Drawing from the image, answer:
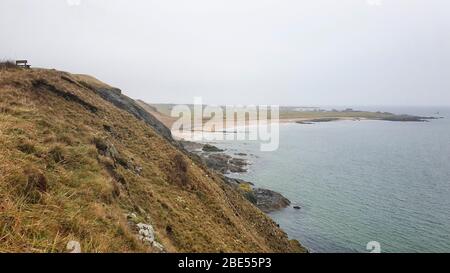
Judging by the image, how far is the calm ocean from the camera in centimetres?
3466

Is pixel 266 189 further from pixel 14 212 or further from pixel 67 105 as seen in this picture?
pixel 14 212

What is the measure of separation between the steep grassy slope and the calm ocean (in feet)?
49.7

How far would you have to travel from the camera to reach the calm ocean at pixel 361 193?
34.7 meters

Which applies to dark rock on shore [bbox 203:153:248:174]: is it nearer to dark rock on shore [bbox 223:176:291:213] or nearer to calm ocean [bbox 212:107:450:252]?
calm ocean [bbox 212:107:450:252]

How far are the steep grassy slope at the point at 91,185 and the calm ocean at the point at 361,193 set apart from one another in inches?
596

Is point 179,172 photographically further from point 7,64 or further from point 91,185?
point 7,64

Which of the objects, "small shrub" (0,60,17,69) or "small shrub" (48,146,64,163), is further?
"small shrub" (0,60,17,69)

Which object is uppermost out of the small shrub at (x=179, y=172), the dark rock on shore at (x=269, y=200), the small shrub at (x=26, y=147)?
A: the small shrub at (x=26, y=147)

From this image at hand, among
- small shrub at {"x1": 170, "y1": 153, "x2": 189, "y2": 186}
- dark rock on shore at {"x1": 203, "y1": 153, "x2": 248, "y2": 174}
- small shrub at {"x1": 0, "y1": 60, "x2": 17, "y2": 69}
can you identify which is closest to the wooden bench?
small shrub at {"x1": 0, "y1": 60, "x2": 17, "y2": 69}

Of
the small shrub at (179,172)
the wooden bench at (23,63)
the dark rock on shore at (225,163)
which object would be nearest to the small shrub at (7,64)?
the wooden bench at (23,63)

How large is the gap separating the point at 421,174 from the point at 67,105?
68.6m

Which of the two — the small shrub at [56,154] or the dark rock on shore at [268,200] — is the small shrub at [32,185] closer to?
the small shrub at [56,154]

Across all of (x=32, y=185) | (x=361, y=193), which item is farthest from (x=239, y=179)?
(x=32, y=185)

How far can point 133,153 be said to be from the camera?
20.6 m
